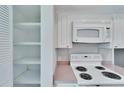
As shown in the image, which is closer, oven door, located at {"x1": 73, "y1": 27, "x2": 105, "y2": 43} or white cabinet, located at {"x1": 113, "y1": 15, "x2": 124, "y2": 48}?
oven door, located at {"x1": 73, "y1": 27, "x2": 105, "y2": 43}

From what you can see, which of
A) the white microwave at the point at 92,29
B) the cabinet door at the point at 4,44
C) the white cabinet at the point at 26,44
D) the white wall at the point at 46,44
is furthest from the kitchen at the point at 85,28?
the cabinet door at the point at 4,44

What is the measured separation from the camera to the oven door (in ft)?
6.80

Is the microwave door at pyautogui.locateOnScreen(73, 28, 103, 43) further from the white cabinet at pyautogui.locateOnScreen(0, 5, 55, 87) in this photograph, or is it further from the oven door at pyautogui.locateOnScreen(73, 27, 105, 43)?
the white cabinet at pyautogui.locateOnScreen(0, 5, 55, 87)

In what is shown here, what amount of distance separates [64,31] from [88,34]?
0.41m

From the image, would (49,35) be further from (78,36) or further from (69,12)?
(69,12)

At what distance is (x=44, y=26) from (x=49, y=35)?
10 centimetres

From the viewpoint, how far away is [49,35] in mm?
1258

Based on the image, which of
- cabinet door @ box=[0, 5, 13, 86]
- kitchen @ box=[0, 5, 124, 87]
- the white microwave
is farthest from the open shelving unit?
the white microwave

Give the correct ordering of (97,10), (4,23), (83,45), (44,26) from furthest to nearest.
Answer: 1. (83,45)
2. (97,10)
3. (44,26)
4. (4,23)

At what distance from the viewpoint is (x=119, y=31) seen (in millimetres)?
2193

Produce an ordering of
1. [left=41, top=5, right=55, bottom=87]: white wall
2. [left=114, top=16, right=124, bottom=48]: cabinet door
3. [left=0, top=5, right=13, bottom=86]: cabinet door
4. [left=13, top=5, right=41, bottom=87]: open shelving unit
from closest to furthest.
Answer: [left=0, top=5, right=13, bottom=86]: cabinet door
[left=41, top=5, right=55, bottom=87]: white wall
[left=13, top=5, right=41, bottom=87]: open shelving unit
[left=114, top=16, right=124, bottom=48]: cabinet door

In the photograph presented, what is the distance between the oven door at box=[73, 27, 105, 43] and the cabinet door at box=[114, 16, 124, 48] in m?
0.29
